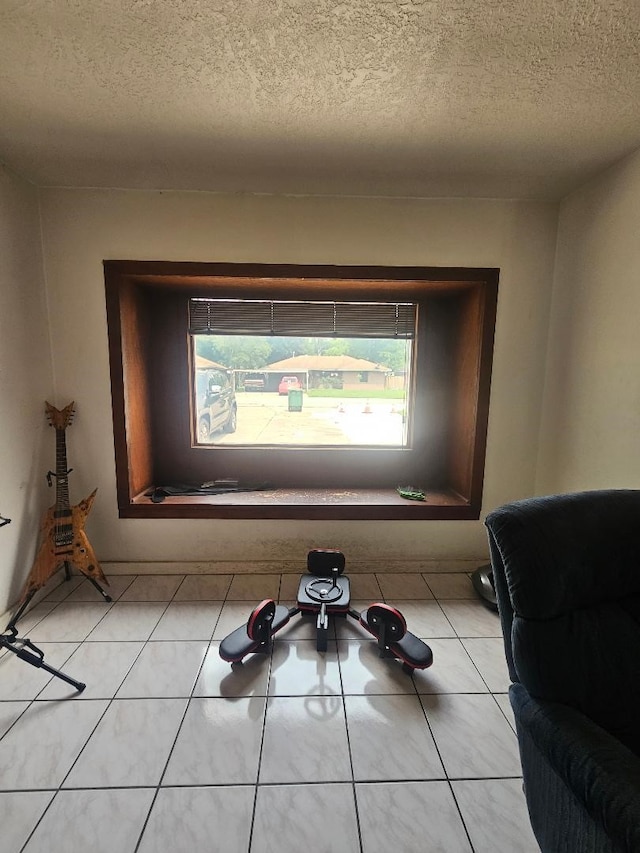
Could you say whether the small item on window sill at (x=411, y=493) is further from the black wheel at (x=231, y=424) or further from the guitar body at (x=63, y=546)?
the guitar body at (x=63, y=546)

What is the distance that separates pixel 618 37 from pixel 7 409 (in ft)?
9.10

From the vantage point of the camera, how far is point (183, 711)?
4.63 feet

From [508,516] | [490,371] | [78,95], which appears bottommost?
[508,516]

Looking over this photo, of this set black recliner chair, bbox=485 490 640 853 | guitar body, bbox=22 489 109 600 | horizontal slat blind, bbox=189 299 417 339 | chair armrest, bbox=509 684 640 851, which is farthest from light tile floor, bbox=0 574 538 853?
horizontal slat blind, bbox=189 299 417 339

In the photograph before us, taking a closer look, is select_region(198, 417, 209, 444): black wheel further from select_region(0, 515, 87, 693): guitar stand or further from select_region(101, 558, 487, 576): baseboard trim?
select_region(0, 515, 87, 693): guitar stand

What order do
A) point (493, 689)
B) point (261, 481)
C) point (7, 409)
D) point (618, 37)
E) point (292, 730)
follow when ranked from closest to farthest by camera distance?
point (618, 37)
point (292, 730)
point (493, 689)
point (7, 409)
point (261, 481)

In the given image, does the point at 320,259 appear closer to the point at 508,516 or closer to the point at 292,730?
the point at 508,516

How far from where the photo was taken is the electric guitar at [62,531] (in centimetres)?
198

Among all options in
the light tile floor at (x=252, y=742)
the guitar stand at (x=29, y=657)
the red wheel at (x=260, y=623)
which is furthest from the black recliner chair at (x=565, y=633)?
the guitar stand at (x=29, y=657)

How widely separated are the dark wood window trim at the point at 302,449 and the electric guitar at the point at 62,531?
0.25 m

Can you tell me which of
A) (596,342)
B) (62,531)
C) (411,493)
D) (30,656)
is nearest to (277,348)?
(411,493)

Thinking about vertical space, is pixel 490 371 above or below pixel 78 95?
below

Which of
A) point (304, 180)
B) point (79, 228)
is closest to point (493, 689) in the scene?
point (304, 180)

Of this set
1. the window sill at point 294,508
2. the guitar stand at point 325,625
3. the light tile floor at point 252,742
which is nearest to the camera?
the light tile floor at point 252,742
